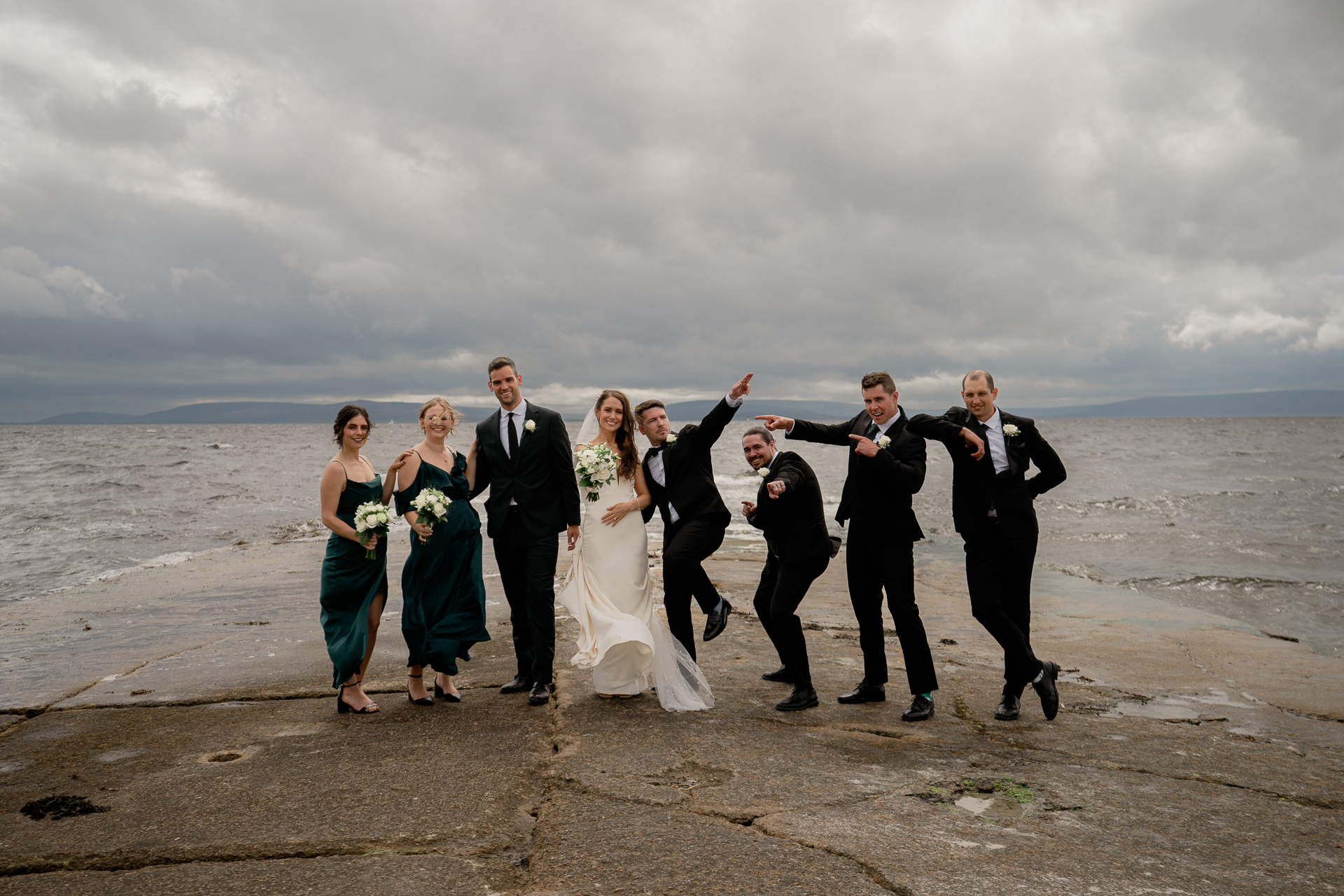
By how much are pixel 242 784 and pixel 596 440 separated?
3.31 metres

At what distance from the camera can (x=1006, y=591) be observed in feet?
19.1

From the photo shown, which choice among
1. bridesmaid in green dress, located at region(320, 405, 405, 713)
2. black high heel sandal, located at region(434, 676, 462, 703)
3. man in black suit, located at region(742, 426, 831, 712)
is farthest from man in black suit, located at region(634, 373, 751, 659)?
bridesmaid in green dress, located at region(320, 405, 405, 713)

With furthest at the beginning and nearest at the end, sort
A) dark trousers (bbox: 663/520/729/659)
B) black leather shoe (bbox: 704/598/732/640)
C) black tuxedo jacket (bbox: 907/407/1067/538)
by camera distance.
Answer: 1. black leather shoe (bbox: 704/598/732/640)
2. dark trousers (bbox: 663/520/729/659)
3. black tuxedo jacket (bbox: 907/407/1067/538)

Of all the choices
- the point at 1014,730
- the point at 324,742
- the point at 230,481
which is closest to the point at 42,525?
the point at 230,481

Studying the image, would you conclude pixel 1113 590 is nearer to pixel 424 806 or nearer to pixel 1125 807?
pixel 1125 807

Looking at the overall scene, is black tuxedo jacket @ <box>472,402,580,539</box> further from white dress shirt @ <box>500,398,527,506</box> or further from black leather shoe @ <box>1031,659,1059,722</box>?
black leather shoe @ <box>1031,659,1059,722</box>

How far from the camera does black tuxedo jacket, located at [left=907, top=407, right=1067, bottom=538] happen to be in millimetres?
5637

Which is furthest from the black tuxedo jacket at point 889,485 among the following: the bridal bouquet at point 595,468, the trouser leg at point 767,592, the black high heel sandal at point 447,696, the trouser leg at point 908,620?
the black high heel sandal at point 447,696

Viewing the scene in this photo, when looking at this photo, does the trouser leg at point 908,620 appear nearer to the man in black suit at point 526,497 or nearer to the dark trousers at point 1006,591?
the dark trousers at point 1006,591

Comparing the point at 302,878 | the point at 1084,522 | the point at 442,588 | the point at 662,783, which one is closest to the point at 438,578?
the point at 442,588

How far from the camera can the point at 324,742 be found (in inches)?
199

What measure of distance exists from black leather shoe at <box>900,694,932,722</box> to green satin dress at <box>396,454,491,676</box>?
3057mm

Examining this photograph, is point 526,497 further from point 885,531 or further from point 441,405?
point 885,531

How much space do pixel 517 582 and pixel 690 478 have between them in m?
1.58
